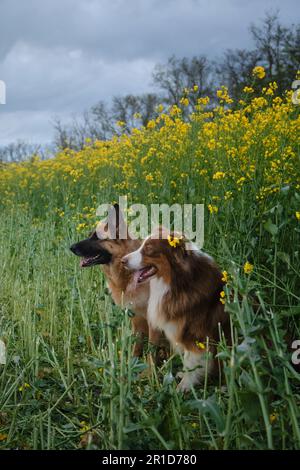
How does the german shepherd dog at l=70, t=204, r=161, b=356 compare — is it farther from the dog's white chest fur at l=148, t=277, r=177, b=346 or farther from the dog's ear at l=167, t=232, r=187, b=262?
the dog's ear at l=167, t=232, r=187, b=262

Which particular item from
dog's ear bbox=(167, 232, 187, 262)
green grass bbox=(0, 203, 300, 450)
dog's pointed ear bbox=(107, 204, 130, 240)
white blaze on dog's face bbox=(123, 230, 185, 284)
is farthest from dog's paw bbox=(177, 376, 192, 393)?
dog's pointed ear bbox=(107, 204, 130, 240)

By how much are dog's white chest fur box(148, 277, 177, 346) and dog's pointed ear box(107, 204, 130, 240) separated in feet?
2.67

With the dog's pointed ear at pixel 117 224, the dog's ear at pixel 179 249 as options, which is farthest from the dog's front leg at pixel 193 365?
the dog's pointed ear at pixel 117 224

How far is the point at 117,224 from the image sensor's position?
14.5 feet

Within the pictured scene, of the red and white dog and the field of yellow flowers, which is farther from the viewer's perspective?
the red and white dog

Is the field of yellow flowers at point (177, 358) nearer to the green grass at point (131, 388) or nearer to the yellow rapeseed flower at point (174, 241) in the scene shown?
the green grass at point (131, 388)

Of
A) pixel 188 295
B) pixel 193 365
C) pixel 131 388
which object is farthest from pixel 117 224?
pixel 131 388

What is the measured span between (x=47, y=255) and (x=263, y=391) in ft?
12.7

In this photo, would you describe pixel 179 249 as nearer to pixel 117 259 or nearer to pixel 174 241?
pixel 174 241

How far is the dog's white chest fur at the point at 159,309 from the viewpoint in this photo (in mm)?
3584

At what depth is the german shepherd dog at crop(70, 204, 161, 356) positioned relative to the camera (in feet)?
14.1

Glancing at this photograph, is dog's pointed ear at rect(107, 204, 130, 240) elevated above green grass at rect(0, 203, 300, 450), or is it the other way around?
dog's pointed ear at rect(107, 204, 130, 240)

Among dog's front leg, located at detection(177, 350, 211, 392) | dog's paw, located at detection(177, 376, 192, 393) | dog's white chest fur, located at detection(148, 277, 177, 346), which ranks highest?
dog's white chest fur, located at detection(148, 277, 177, 346)

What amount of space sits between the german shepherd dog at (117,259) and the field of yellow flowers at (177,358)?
18cm
